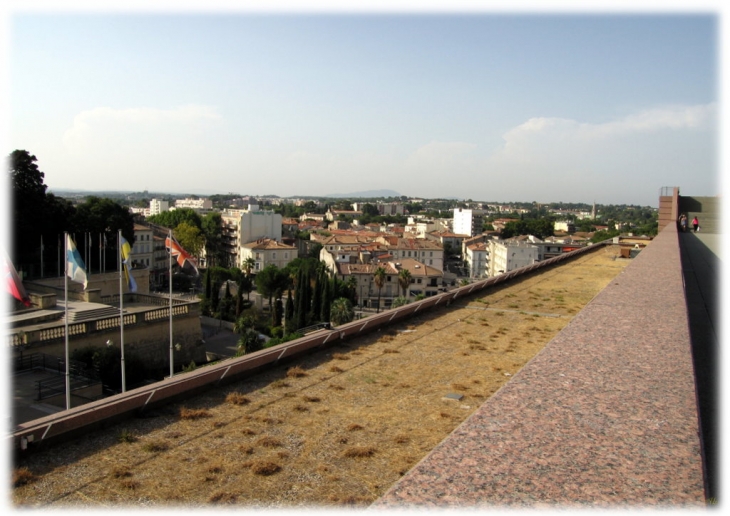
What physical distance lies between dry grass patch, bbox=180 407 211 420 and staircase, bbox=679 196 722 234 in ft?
74.9

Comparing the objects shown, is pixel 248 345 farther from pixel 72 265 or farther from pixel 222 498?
pixel 222 498

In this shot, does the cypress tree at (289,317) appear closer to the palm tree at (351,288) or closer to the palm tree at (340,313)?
the palm tree at (340,313)

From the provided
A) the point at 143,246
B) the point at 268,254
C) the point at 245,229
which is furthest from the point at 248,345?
the point at 245,229

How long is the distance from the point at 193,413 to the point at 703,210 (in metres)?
25.2

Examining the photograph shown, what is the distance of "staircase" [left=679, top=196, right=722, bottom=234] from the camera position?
74.3 ft

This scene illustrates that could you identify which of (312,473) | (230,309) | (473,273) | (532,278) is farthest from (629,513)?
(473,273)

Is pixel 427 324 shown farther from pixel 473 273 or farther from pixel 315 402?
pixel 473 273

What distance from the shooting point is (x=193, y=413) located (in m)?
5.11

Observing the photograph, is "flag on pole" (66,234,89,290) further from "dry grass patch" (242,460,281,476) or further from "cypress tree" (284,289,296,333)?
"cypress tree" (284,289,296,333)

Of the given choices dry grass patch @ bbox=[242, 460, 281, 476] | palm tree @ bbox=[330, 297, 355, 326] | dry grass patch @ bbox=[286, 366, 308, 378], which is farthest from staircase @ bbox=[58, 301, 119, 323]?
palm tree @ bbox=[330, 297, 355, 326]

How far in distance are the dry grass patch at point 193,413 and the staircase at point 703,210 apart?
22.8 metres

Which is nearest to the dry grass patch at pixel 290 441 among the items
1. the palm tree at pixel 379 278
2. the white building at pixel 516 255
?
the palm tree at pixel 379 278

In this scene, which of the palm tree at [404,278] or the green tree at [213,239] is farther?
the green tree at [213,239]

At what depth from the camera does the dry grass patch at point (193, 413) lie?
16.6ft
